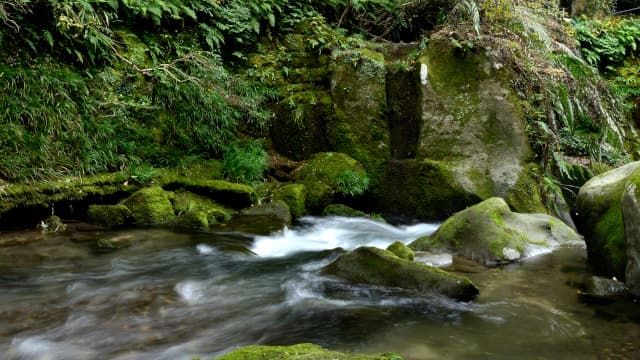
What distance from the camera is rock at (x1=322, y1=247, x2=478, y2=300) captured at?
4.42 meters

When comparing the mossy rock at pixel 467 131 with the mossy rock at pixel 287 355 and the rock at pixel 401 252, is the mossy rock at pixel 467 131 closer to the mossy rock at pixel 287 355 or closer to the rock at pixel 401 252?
the rock at pixel 401 252

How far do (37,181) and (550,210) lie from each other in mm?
7777

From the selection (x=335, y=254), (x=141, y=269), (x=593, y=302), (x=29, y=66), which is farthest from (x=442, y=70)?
(x=29, y=66)

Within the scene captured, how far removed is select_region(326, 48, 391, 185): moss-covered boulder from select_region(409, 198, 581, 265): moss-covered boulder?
2.85 m

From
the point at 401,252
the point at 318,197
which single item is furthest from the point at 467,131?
the point at 401,252

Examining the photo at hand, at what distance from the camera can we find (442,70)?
8.67 m

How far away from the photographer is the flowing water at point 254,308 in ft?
11.6

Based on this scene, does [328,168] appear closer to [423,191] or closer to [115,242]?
[423,191]

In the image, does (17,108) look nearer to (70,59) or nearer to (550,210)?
(70,59)

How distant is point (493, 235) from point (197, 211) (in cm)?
404

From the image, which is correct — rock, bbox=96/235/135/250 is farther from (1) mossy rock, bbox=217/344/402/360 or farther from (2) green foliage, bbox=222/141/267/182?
(1) mossy rock, bbox=217/344/402/360

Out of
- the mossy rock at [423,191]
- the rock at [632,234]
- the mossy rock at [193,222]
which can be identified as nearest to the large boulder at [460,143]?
the mossy rock at [423,191]

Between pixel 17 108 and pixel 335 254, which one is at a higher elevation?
pixel 17 108

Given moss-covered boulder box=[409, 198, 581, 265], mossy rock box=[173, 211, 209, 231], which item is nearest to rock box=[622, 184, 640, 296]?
moss-covered boulder box=[409, 198, 581, 265]
